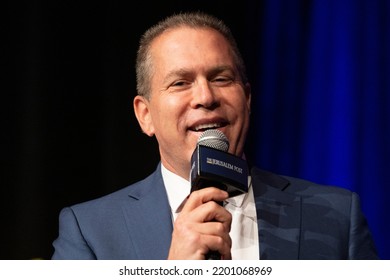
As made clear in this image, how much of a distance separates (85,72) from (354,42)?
3.48ft

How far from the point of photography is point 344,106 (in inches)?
99.3

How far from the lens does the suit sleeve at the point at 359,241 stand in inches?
70.5

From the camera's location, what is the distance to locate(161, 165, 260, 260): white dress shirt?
1.80 metres

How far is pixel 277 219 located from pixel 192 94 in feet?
1.40

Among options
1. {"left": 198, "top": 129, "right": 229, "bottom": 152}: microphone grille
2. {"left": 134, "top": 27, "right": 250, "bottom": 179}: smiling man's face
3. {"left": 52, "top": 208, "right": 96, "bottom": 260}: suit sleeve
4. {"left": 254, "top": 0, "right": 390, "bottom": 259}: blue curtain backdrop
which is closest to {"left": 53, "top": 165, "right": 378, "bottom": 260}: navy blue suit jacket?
{"left": 52, "top": 208, "right": 96, "bottom": 260}: suit sleeve

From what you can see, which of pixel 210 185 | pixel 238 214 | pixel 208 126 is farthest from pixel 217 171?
pixel 238 214

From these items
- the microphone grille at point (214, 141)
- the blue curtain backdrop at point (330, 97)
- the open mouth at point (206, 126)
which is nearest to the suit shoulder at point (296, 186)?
the open mouth at point (206, 126)

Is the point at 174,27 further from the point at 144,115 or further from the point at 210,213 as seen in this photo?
the point at 210,213

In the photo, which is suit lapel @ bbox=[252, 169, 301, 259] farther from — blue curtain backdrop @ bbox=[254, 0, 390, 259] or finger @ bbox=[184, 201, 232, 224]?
blue curtain backdrop @ bbox=[254, 0, 390, 259]

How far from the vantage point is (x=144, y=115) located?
81.7 inches

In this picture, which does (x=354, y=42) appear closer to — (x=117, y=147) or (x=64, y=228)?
(x=117, y=147)

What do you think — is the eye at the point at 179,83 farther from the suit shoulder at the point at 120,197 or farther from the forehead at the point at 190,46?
the suit shoulder at the point at 120,197

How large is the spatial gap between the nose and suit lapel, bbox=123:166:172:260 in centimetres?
30
